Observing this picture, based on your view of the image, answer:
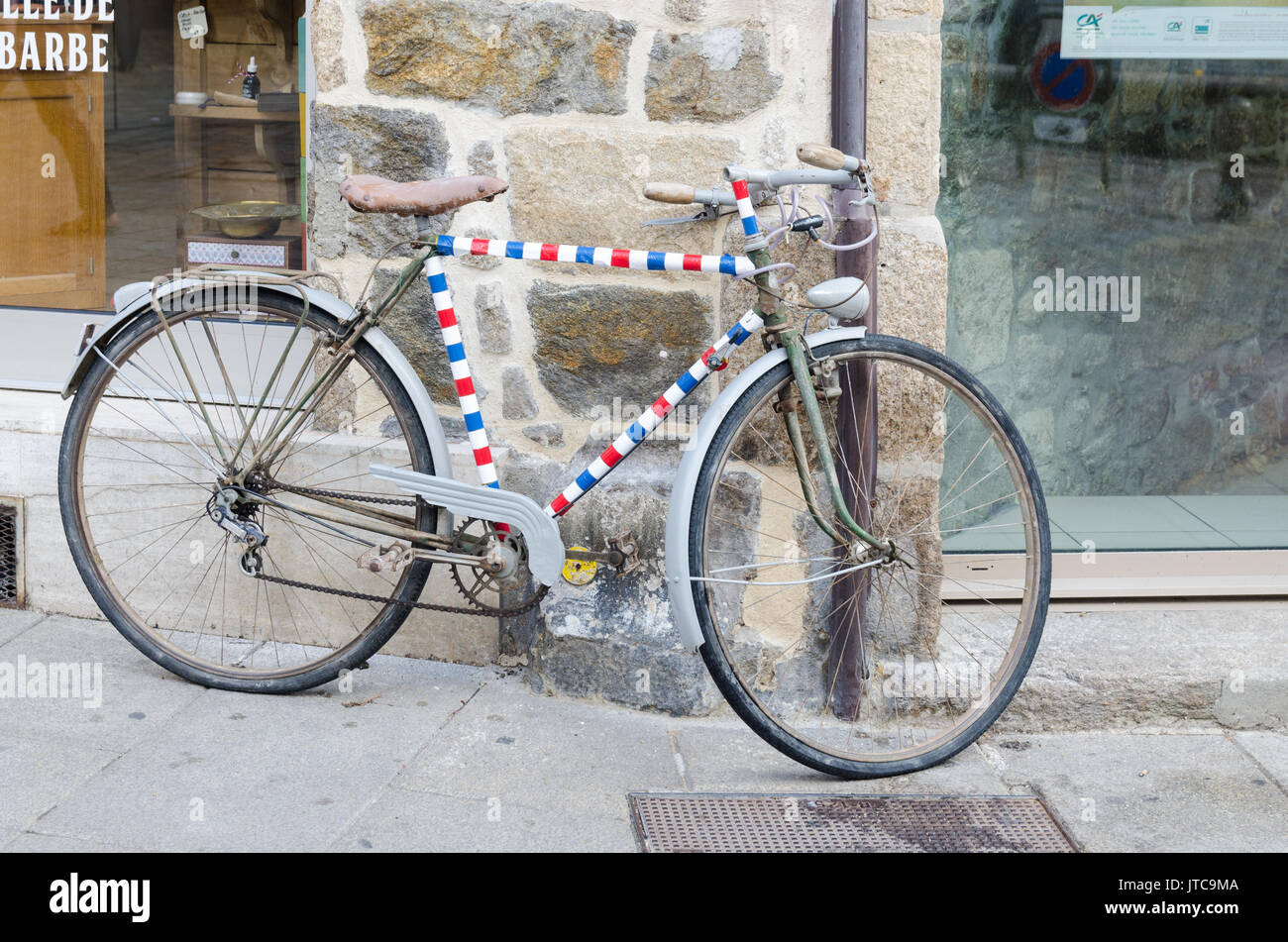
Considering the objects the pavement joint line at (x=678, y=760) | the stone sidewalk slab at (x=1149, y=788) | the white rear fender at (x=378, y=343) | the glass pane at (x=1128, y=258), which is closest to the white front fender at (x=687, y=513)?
the pavement joint line at (x=678, y=760)

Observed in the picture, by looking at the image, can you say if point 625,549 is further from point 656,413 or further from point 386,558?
point 386,558

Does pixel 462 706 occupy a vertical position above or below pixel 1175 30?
below

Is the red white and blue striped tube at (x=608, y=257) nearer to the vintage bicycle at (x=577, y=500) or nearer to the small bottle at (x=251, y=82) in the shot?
the vintage bicycle at (x=577, y=500)

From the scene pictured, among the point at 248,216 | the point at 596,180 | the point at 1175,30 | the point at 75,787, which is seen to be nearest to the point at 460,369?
the point at 596,180

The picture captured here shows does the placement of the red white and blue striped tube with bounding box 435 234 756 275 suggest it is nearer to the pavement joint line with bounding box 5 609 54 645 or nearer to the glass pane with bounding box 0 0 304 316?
the glass pane with bounding box 0 0 304 316

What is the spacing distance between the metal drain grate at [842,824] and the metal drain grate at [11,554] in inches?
76.8

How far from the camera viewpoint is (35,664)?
3.59m

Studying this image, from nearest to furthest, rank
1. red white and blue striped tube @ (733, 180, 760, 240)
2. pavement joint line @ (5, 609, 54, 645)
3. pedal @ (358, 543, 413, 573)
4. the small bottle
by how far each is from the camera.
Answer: red white and blue striped tube @ (733, 180, 760, 240)
pedal @ (358, 543, 413, 573)
pavement joint line @ (5, 609, 54, 645)
the small bottle

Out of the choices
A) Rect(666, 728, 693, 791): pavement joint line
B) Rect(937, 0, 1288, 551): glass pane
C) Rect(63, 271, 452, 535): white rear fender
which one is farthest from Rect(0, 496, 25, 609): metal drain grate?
Rect(937, 0, 1288, 551): glass pane

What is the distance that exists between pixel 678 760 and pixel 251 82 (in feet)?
7.63

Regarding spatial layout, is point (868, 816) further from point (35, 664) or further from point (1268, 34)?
point (1268, 34)

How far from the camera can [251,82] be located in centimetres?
413

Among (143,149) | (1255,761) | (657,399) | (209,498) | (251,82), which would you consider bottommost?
(1255,761)

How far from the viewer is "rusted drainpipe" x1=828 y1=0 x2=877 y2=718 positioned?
3.18 metres
